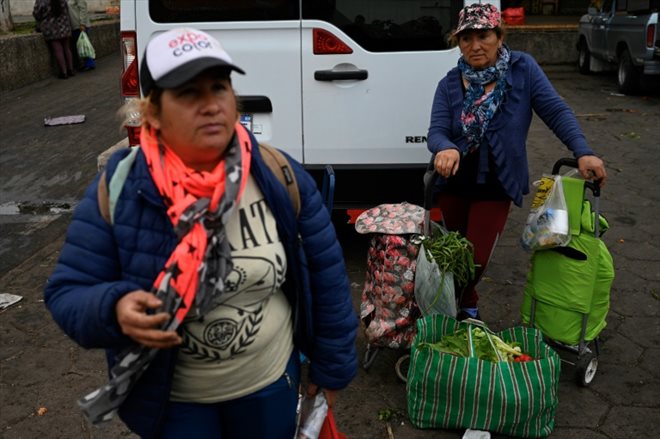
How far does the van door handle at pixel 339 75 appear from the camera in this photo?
15.2 ft

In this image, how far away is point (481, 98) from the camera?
351 cm

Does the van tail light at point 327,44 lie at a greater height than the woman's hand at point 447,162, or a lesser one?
greater

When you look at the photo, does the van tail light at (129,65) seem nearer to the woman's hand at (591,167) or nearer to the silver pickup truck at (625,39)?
the woman's hand at (591,167)

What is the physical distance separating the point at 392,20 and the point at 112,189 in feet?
10.2

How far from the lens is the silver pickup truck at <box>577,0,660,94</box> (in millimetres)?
11219

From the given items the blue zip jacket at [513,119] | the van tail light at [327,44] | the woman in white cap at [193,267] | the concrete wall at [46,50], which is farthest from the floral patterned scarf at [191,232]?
the concrete wall at [46,50]

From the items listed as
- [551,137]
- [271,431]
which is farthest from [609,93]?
[271,431]

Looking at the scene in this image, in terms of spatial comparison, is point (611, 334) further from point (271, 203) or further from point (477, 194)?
point (271, 203)

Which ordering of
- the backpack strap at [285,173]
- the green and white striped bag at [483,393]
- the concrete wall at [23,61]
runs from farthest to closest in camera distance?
the concrete wall at [23,61] < the green and white striped bag at [483,393] < the backpack strap at [285,173]

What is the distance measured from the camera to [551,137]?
9188mm

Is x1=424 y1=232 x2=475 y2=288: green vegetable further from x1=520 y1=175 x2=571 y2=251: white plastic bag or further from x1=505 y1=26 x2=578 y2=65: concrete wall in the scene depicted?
x1=505 y1=26 x2=578 y2=65: concrete wall

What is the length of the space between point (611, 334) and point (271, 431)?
8.89ft

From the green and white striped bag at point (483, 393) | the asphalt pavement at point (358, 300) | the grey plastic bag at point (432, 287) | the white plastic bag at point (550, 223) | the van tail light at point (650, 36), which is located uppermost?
the van tail light at point (650, 36)

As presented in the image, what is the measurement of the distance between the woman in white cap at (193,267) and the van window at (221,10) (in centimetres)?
270
